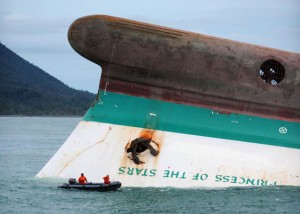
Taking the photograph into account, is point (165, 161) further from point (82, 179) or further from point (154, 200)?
point (82, 179)

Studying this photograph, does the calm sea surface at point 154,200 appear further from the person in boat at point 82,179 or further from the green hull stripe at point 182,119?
the green hull stripe at point 182,119

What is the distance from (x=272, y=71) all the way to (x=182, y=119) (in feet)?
11.7

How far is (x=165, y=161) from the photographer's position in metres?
22.9

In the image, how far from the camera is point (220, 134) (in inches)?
924

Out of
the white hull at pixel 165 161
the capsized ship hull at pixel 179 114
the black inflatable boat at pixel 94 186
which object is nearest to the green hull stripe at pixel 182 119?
the capsized ship hull at pixel 179 114

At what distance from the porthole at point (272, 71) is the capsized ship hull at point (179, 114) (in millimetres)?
163

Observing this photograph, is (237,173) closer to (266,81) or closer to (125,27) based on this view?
(266,81)

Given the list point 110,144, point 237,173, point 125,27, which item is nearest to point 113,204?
point 110,144

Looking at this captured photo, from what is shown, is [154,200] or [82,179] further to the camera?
[82,179]

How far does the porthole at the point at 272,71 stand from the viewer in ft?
78.8

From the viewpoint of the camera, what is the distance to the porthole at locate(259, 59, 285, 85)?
2403 centimetres

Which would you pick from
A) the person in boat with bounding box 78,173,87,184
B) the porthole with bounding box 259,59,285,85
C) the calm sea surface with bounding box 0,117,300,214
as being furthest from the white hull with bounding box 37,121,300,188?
the porthole with bounding box 259,59,285,85

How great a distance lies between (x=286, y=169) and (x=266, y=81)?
301 cm

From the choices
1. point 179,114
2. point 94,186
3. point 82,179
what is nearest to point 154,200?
point 94,186
